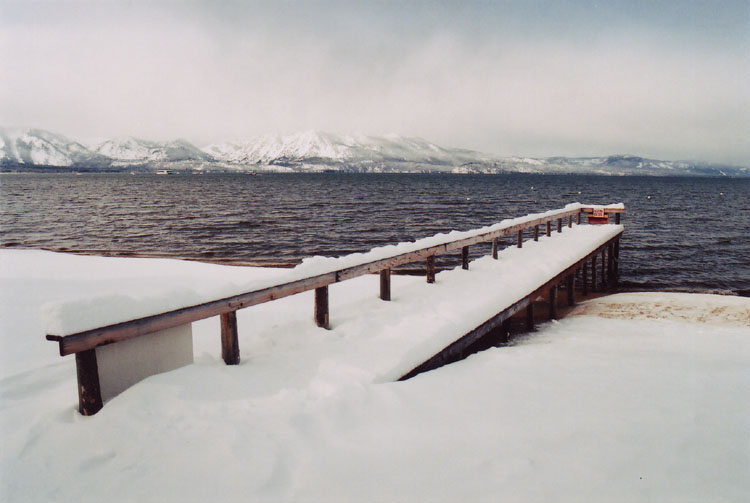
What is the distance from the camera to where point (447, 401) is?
14.2ft

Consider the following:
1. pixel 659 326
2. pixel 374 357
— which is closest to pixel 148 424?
pixel 374 357

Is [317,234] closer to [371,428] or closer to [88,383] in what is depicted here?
[88,383]

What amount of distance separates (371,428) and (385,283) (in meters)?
4.05

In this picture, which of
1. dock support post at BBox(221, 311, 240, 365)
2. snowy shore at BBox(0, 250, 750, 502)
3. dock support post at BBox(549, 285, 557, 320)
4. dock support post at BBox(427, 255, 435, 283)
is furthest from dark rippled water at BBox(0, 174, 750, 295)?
dock support post at BBox(221, 311, 240, 365)

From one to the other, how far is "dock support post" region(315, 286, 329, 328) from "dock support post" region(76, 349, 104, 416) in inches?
115

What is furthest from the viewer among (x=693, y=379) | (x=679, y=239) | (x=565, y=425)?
(x=679, y=239)

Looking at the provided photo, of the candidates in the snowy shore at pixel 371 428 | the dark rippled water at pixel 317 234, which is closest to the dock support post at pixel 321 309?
the snowy shore at pixel 371 428

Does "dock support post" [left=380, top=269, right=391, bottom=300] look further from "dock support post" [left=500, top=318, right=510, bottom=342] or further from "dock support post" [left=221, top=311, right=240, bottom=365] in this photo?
"dock support post" [left=221, top=311, right=240, bottom=365]

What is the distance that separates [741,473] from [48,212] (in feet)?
162

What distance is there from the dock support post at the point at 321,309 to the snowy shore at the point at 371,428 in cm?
14

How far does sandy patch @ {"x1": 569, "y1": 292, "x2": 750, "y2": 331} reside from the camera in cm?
1115

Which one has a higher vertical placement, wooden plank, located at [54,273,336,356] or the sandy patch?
wooden plank, located at [54,273,336,356]

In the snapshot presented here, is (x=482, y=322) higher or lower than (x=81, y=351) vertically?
lower

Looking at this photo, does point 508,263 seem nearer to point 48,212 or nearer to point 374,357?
point 374,357
